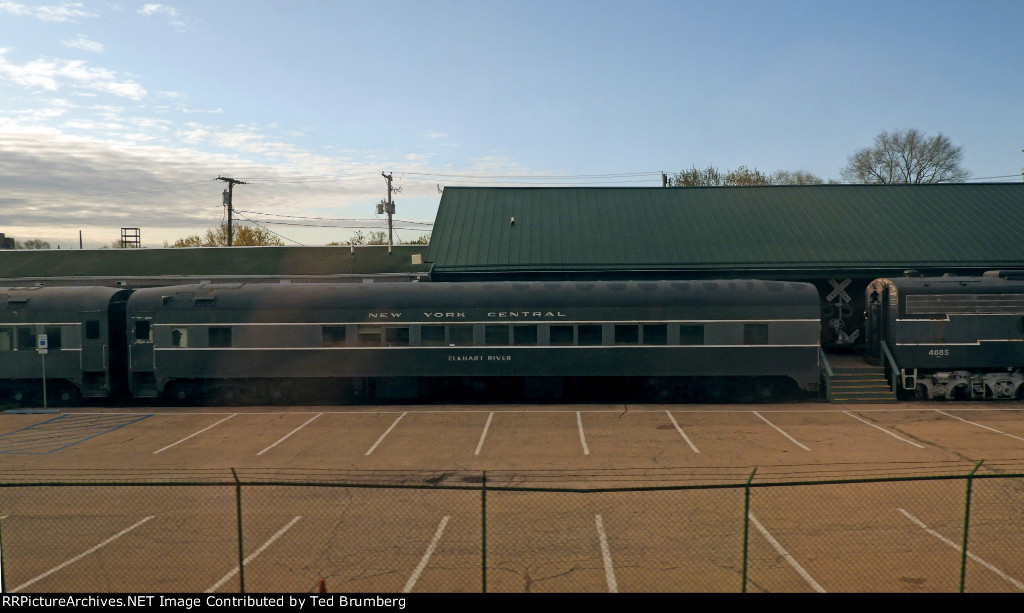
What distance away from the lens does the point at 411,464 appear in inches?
613

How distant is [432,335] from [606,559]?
46.2ft

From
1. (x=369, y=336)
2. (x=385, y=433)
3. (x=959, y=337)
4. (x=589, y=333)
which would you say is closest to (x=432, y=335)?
(x=369, y=336)

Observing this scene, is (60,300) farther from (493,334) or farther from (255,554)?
(255,554)

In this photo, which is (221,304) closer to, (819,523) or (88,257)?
(819,523)

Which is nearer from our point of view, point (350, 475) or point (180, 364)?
point (350, 475)

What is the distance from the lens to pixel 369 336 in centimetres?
2330

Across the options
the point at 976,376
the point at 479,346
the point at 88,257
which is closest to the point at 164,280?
the point at 88,257

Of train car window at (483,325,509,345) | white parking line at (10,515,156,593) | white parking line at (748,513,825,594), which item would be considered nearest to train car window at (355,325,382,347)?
train car window at (483,325,509,345)

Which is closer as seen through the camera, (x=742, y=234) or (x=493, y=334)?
(x=493, y=334)

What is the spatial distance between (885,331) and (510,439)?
14988mm

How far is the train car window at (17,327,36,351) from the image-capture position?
946 inches

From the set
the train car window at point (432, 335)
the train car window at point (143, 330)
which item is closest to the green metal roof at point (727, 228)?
the train car window at point (432, 335)

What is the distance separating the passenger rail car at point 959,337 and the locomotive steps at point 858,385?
71 cm

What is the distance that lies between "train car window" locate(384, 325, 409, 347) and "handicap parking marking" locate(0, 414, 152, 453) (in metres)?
8.12
